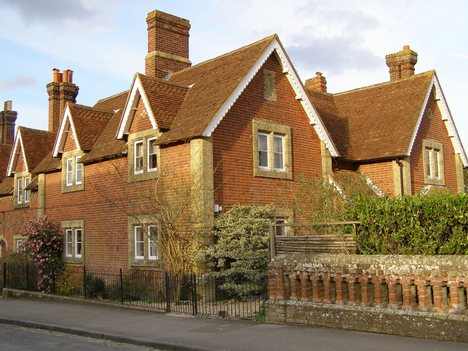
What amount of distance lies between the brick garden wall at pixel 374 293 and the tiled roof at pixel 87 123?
1210 centimetres

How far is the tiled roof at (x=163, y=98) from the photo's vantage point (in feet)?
59.2

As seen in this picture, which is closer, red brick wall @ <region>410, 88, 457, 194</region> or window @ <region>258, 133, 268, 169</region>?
window @ <region>258, 133, 268, 169</region>

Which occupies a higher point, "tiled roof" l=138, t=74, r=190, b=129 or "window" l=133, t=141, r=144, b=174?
"tiled roof" l=138, t=74, r=190, b=129

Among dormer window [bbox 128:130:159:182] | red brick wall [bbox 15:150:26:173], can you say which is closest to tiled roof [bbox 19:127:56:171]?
red brick wall [bbox 15:150:26:173]

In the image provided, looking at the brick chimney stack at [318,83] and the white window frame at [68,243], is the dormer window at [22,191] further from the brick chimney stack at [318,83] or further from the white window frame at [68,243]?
the brick chimney stack at [318,83]

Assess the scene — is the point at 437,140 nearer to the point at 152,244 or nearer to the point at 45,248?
the point at 152,244

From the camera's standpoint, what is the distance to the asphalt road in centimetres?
1038

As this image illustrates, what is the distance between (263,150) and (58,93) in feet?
49.6

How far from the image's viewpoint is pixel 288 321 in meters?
11.8

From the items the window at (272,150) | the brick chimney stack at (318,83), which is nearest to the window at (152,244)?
the window at (272,150)

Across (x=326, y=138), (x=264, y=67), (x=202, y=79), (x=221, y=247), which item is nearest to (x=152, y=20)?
(x=202, y=79)

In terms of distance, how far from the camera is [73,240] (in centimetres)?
2216

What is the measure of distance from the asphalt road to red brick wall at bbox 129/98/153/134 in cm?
801

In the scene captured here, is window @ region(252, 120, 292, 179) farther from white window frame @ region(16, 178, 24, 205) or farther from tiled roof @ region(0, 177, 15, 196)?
tiled roof @ region(0, 177, 15, 196)
